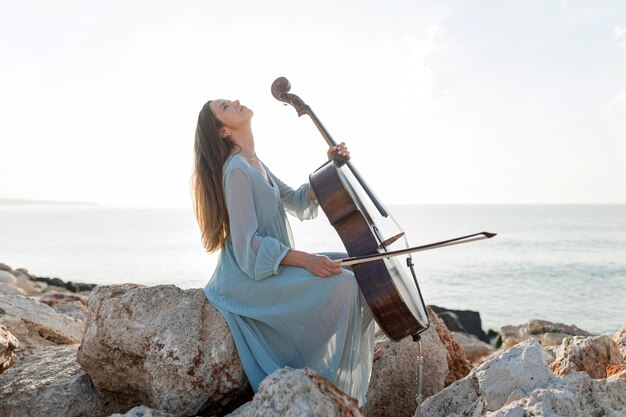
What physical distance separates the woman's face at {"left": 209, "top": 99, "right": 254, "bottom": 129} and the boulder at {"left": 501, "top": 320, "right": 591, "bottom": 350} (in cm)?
701

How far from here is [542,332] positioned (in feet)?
35.1

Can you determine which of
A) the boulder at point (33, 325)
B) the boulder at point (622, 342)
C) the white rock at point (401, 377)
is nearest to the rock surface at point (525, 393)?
the white rock at point (401, 377)

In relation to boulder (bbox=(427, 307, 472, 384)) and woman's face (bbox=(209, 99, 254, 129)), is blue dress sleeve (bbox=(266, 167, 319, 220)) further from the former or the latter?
boulder (bbox=(427, 307, 472, 384))

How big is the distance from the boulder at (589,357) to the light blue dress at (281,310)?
1135 millimetres

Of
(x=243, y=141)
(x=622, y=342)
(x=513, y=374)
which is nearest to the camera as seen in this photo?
(x=513, y=374)

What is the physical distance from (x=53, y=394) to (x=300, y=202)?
2014mm

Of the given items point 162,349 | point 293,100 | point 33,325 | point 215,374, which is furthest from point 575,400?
point 33,325

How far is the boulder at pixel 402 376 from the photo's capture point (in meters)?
4.15

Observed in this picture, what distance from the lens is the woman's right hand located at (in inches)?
138

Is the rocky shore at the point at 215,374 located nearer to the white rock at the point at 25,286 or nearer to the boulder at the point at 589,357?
the boulder at the point at 589,357

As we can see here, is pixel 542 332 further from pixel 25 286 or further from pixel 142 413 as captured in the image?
pixel 25 286

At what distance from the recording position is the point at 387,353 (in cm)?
425

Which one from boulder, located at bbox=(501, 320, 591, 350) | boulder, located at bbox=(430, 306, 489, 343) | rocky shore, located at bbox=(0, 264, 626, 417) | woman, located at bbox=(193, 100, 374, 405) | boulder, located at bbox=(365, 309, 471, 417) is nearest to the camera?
rocky shore, located at bbox=(0, 264, 626, 417)

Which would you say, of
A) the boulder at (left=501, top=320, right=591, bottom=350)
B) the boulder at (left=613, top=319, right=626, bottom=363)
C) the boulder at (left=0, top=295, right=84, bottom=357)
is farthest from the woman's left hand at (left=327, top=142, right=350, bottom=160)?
the boulder at (left=501, top=320, right=591, bottom=350)
